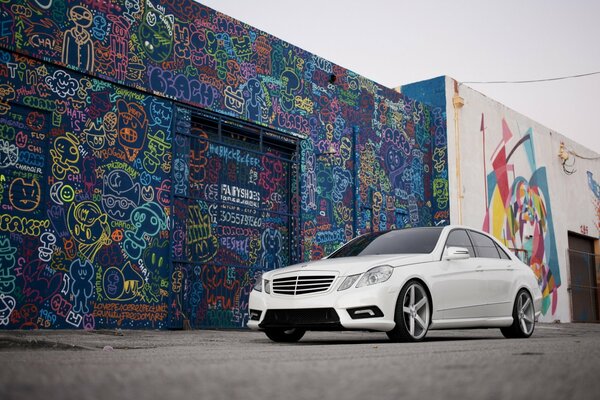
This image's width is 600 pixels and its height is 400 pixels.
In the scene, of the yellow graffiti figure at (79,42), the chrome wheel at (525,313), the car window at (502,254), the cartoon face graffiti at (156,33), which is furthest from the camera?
the cartoon face graffiti at (156,33)

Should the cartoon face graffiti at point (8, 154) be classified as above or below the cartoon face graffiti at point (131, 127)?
below

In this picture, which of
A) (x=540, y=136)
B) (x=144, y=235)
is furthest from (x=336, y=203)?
(x=540, y=136)

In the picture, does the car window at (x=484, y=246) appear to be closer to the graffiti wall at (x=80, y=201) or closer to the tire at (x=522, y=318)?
the tire at (x=522, y=318)

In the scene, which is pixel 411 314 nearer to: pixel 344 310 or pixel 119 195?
pixel 344 310

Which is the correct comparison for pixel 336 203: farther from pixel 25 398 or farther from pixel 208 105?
pixel 25 398

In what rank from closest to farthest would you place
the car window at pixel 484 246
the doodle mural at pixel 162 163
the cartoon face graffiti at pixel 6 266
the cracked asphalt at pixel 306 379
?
the cracked asphalt at pixel 306 379
the cartoon face graffiti at pixel 6 266
the car window at pixel 484 246
the doodle mural at pixel 162 163

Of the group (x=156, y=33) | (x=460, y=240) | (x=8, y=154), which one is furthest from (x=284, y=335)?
(x=156, y=33)

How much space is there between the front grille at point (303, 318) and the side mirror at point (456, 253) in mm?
1814

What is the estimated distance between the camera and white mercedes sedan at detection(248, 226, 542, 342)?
24.1ft

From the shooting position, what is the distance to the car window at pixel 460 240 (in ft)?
28.9

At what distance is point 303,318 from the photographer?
24.7 feet

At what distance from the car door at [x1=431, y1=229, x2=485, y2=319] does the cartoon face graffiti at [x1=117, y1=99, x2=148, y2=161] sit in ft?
16.8

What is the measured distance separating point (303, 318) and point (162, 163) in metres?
4.80

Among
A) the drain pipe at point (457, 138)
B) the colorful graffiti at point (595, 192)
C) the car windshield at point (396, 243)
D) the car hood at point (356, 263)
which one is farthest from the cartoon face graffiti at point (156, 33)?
the colorful graffiti at point (595, 192)
